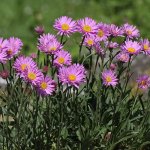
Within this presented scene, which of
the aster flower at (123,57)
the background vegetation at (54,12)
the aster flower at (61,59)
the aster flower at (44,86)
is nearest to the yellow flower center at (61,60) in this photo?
the aster flower at (61,59)

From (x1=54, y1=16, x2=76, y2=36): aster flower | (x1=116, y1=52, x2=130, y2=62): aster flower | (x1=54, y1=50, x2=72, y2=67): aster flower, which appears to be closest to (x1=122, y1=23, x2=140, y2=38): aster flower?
(x1=116, y1=52, x2=130, y2=62): aster flower

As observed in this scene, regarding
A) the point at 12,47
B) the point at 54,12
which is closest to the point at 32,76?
the point at 12,47

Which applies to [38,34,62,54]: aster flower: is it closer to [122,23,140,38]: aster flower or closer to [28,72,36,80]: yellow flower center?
[28,72,36,80]: yellow flower center

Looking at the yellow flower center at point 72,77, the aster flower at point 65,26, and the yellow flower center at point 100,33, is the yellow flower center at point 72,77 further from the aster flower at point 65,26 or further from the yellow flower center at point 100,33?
the yellow flower center at point 100,33

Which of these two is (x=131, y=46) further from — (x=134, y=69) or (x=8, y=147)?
(x=134, y=69)

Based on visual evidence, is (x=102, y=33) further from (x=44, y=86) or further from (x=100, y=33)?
(x=44, y=86)
